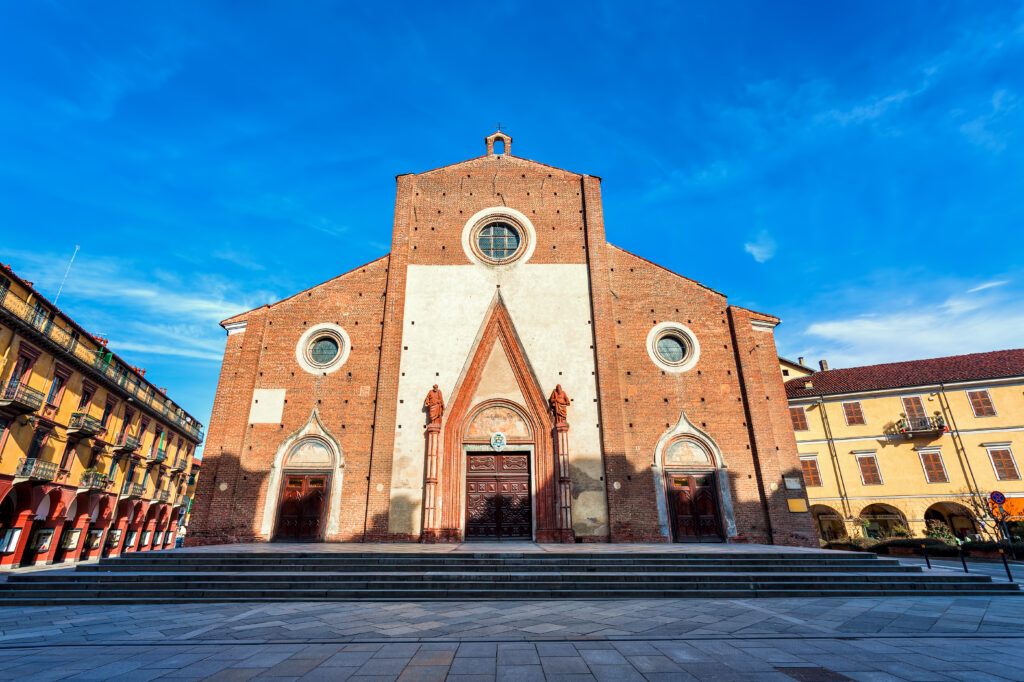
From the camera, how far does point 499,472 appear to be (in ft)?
53.3

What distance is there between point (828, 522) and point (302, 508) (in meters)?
26.8

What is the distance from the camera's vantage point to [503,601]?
328 inches

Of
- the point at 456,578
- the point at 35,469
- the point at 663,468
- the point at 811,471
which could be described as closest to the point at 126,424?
the point at 35,469

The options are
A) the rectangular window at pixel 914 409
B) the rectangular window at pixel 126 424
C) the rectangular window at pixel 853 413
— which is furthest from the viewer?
the rectangular window at pixel 126 424

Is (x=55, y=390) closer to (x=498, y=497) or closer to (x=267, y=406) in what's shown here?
(x=267, y=406)

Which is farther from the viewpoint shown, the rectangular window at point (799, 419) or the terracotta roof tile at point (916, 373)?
the rectangular window at point (799, 419)

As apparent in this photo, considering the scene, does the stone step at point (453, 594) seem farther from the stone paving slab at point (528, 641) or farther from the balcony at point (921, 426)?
the balcony at point (921, 426)

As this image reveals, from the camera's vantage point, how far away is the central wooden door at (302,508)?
1560 centimetres

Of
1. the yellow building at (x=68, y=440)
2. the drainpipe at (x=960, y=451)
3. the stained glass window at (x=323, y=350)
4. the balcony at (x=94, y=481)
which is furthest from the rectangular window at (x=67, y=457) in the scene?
the drainpipe at (x=960, y=451)

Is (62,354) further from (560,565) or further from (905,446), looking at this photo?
(905,446)

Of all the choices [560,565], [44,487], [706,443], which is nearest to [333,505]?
[560,565]

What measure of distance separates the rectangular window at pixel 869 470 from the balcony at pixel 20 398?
38.8 m

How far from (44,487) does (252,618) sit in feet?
79.1

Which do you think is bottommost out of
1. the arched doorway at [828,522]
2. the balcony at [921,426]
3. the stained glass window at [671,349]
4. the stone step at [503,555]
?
the stone step at [503,555]
